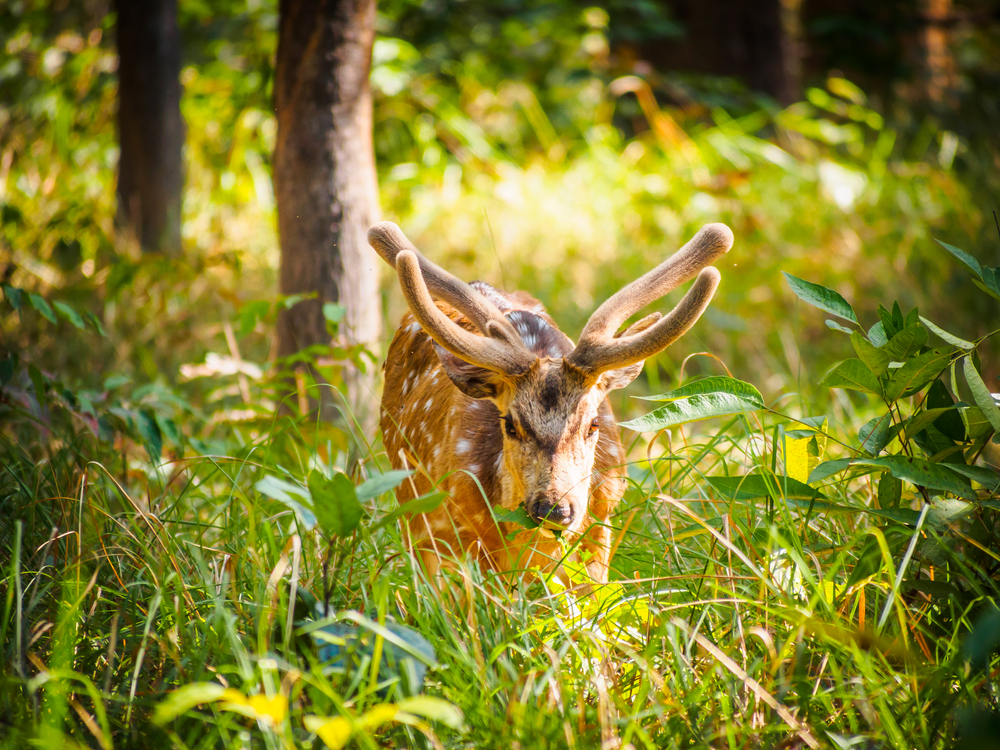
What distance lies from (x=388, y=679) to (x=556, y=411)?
3.58 ft

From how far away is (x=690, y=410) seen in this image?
2.33m

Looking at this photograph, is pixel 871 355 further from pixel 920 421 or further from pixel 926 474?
pixel 926 474

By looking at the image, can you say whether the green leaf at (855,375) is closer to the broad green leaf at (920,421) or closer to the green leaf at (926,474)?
the broad green leaf at (920,421)

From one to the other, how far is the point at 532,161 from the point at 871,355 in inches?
283

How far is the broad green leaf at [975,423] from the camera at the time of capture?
2.40 meters

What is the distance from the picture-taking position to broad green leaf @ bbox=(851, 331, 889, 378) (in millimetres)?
2330

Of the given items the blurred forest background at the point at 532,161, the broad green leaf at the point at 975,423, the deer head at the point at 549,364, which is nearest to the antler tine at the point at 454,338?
the deer head at the point at 549,364

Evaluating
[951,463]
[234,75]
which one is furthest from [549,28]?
[951,463]

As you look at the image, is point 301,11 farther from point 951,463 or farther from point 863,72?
point 863,72

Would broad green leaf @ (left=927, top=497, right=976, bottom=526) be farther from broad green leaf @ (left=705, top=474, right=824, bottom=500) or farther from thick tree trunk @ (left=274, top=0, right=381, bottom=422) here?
thick tree trunk @ (left=274, top=0, right=381, bottom=422)

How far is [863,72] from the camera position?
1215 cm

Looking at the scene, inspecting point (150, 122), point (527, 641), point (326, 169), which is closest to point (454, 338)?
point (527, 641)

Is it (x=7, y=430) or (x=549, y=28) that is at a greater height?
(x=549, y=28)

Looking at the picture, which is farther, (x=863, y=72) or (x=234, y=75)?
(x=863, y=72)
